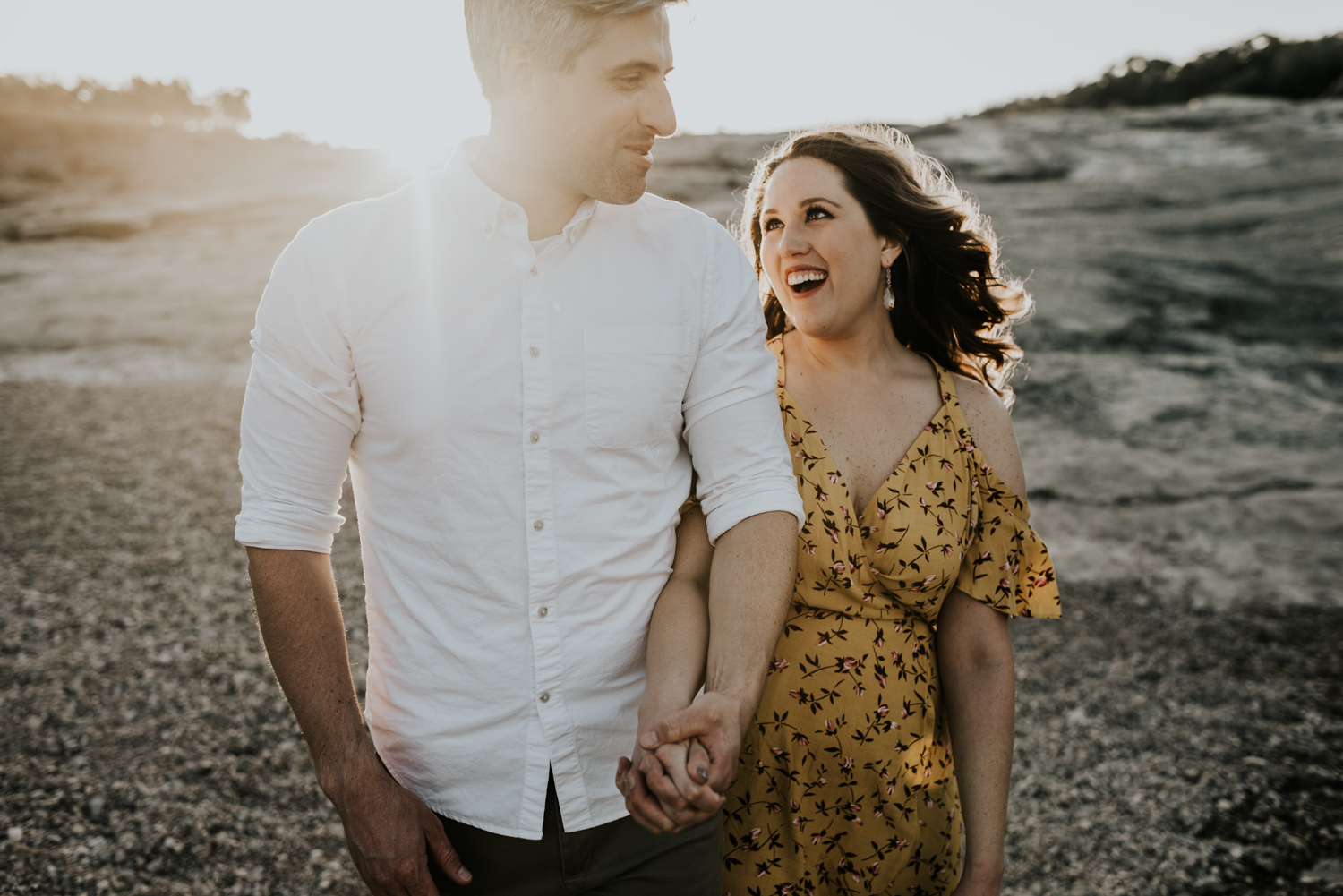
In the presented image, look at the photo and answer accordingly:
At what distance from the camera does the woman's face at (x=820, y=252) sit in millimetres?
2303

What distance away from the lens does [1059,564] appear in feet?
20.5

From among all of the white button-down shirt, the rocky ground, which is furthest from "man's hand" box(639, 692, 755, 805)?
the rocky ground

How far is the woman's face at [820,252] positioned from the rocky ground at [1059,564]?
2676 millimetres

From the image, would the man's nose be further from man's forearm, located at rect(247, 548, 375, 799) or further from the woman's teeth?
man's forearm, located at rect(247, 548, 375, 799)

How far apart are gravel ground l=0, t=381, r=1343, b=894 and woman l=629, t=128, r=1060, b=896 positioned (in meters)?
1.82

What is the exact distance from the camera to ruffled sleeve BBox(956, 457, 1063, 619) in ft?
7.20

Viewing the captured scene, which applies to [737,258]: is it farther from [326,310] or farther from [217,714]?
[217,714]

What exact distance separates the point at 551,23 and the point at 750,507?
0.99 metres

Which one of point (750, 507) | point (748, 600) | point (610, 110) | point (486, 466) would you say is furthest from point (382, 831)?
point (610, 110)

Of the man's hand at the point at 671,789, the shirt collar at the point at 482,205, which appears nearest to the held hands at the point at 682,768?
the man's hand at the point at 671,789

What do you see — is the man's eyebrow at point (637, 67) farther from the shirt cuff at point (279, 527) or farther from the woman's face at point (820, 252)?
the shirt cuff at point (279, 527)

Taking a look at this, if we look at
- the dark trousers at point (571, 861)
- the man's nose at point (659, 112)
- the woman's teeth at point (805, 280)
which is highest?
the man's nose at point (659, 112)

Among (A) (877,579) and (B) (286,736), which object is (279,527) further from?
(B) (286,736)

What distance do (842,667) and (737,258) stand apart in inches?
40.3
